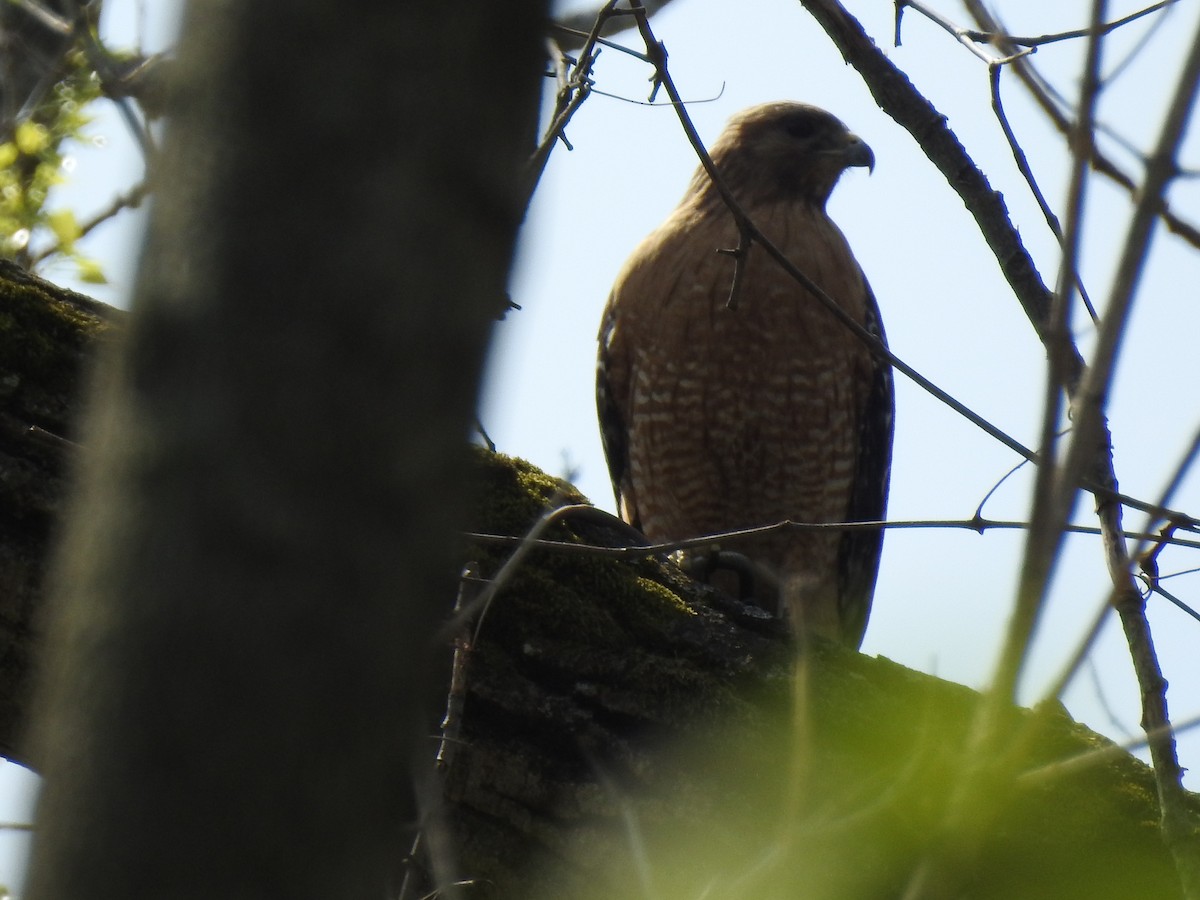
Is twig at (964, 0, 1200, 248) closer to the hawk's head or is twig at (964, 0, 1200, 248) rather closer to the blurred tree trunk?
the blurred tree trunk

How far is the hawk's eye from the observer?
6023mm

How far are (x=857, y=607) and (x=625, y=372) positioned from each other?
56.2 inches

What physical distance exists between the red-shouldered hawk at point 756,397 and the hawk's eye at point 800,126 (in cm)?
22

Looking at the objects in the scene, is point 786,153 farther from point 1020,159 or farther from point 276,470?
point 276,470

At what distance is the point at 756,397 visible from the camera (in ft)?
17.3

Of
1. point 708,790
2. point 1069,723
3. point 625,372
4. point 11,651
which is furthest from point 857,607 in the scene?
point 11,651

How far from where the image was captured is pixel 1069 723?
302 centimetres

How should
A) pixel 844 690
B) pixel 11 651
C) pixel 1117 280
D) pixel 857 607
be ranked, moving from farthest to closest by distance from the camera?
pixel 857 607
pixel 844 690
pixel 11 651
pixel 1117 280

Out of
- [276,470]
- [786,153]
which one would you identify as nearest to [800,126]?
[786,153]

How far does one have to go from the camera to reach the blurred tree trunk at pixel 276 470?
2.81 ft

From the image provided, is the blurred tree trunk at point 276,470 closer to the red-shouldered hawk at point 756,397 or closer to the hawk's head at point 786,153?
the red-shouldered hawk at point 756,397

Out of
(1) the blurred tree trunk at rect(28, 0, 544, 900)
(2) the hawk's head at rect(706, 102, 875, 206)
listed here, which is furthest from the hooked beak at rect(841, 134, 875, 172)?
(1) the blurred tree trunk at rect(28, 0, 544, 900)

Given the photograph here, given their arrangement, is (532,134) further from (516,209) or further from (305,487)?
(305,487)

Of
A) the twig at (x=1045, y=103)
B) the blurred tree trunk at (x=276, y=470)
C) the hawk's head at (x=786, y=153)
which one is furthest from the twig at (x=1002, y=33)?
the hawk's head at (x=786, y=153)
